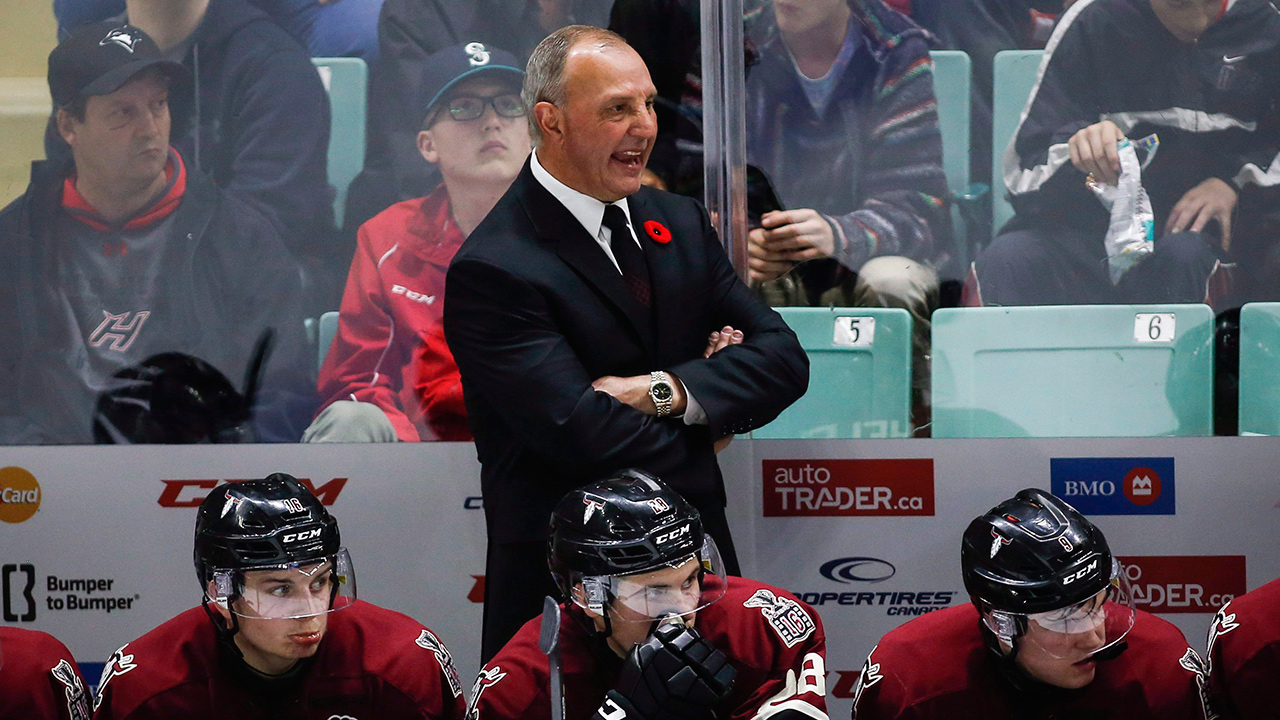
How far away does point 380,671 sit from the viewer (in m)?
2.30

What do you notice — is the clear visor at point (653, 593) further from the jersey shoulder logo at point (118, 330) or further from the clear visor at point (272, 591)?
the jersey shoulder logo at point (118, 330)

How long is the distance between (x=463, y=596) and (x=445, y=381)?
529 millimetres

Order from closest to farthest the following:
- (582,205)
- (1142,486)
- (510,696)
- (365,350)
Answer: (510,696), (582,205), (1142,486), (365,350)

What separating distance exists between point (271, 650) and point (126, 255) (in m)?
1.52

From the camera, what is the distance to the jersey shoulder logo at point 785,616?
7.25 ft

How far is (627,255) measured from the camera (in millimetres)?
2627

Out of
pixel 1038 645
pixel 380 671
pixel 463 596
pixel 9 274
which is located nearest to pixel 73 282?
pixel 9 274

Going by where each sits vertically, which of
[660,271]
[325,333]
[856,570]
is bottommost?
[856,570]

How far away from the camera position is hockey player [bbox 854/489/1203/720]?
2.14 m

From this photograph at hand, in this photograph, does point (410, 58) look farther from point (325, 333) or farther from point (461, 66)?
point (325, 333)

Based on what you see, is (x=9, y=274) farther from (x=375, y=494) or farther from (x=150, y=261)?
(x=375, y=494)

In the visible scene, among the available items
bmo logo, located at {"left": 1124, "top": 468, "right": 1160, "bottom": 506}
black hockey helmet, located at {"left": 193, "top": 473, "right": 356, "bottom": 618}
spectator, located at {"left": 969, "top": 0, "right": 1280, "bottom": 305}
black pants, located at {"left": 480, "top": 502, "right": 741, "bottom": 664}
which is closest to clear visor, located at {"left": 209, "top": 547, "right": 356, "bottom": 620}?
black hockey helmet, located at {"left": 193, "top": 473, "right": 356, "bottom": 618}

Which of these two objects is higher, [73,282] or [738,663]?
[73,282]

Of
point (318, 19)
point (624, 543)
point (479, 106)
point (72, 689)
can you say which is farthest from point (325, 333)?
point (624, 543)
